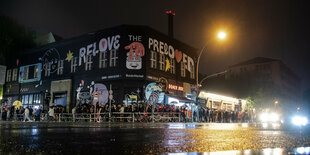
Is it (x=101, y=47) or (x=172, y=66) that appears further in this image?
(x=172, y=66)

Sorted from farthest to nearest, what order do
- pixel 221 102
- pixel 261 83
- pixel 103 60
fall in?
1. pixel 261 83
2. pixel 221 102
3. pixel 103 60

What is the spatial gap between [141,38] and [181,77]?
9.07m

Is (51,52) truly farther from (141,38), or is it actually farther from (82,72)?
(141,38)

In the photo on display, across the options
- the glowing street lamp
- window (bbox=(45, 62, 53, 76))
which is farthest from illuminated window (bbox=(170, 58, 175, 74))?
window (bbox=(45, 62, 53, 76))

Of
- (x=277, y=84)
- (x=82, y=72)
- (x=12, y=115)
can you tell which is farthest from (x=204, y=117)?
(x=277, y=84)

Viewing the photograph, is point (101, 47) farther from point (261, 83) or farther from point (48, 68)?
point (261, 83)

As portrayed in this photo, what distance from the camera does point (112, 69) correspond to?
106 feet

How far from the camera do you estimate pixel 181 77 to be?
124 feet

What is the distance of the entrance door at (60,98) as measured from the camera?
36594mm

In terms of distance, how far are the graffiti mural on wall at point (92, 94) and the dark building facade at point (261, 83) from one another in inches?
501

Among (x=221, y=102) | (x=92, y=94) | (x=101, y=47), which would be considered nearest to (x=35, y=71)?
(x=92, y=94)

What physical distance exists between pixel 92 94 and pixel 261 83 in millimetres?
44781

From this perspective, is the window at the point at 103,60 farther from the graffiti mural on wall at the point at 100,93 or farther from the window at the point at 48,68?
the window at the point at 48,68

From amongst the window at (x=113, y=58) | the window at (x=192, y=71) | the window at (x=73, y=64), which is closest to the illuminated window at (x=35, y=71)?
the window at (x=73, y=64)
